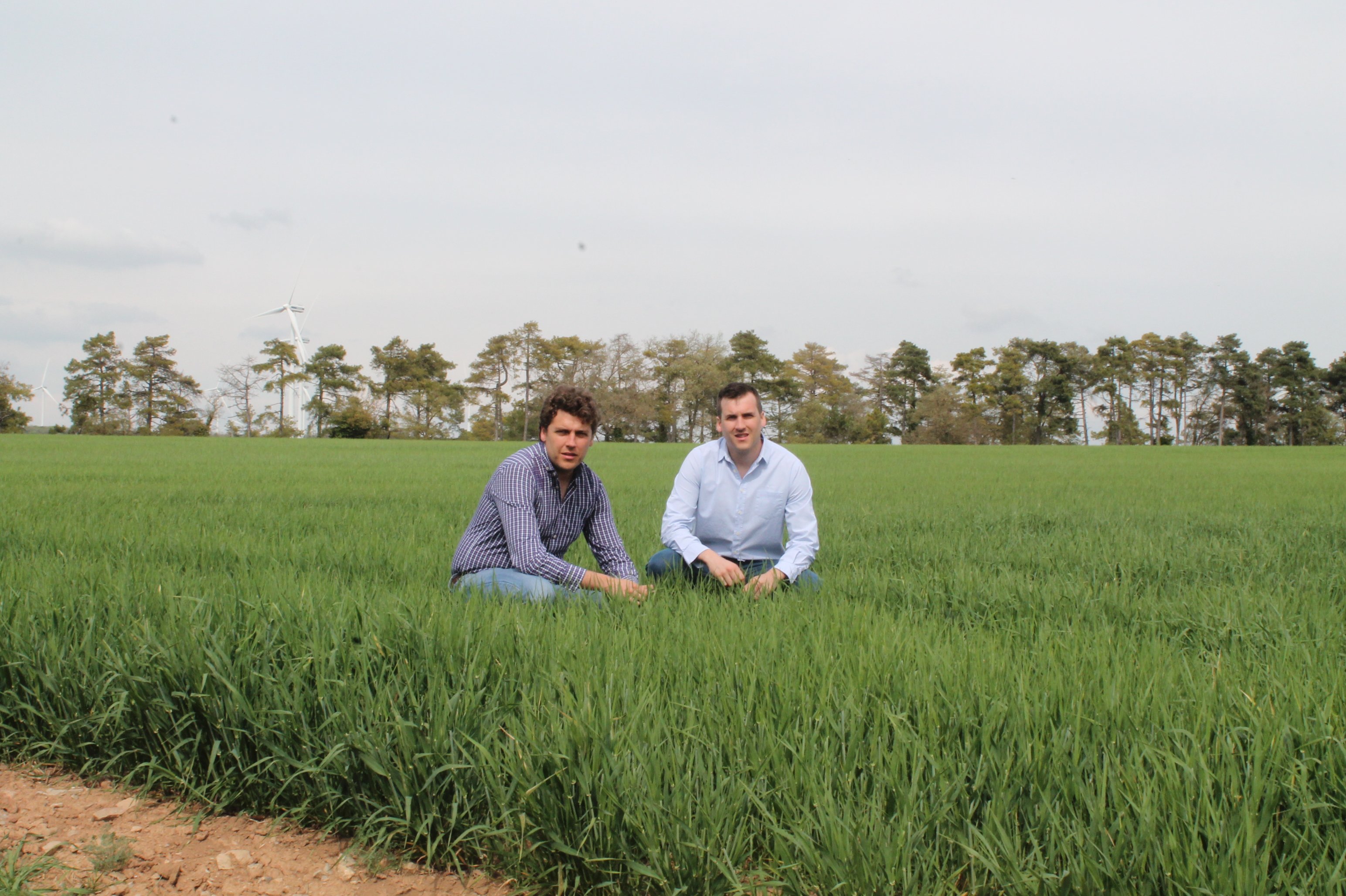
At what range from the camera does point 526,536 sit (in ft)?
13.2

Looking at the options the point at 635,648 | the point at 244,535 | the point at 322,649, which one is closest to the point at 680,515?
the point at 635,648

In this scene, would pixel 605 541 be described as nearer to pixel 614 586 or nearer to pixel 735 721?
pixel 614 586

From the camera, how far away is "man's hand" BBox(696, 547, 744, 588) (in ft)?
14.0

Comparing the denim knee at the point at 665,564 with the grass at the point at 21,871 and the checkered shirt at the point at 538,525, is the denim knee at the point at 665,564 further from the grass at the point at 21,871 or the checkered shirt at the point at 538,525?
the grass at the point at 21,871

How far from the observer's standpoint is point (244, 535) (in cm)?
646

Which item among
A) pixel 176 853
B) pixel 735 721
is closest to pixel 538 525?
pixel 735 721

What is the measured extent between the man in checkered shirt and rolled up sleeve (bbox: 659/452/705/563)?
373 mm

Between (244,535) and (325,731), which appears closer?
(325,731)

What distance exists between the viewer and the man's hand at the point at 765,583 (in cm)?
405

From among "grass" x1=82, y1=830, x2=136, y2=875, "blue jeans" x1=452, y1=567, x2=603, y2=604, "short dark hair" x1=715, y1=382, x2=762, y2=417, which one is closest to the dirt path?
"grass" x1=82, y1=830, x2=136, y2=875

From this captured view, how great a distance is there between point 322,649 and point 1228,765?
270 cm

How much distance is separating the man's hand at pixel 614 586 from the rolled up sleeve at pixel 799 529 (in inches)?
32.1

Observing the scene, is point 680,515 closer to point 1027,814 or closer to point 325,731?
point 325,731

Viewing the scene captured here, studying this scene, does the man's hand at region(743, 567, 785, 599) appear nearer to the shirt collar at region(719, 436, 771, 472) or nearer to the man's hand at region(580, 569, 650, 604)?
the man's hand at region(580, 569, 650, 604)
